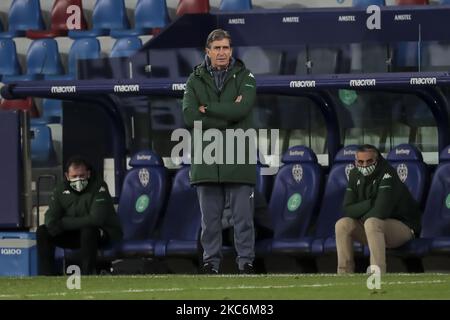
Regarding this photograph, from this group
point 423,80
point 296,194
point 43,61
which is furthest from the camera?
point 43,61

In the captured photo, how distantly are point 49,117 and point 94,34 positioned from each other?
1440mm

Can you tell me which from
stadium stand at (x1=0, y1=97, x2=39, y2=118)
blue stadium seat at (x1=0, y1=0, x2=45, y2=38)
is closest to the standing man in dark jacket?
stadium stand at (x1=0, y1=97, x2=39, y2=118)

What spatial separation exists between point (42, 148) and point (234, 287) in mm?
9640

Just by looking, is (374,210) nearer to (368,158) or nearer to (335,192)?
(368,158)

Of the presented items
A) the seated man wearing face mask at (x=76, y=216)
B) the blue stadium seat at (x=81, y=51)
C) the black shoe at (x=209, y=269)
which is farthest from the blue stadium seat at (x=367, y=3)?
the black shoe at (x=209, y=269)

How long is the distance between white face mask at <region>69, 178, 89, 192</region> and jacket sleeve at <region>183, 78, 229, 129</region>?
2.23 m

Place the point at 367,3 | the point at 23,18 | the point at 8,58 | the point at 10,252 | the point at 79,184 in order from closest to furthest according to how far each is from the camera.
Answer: the point at 79,184
the point at 10,252
the point at 367,3
the point at 8,58
the point at 23,18

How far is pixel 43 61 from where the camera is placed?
21.9m

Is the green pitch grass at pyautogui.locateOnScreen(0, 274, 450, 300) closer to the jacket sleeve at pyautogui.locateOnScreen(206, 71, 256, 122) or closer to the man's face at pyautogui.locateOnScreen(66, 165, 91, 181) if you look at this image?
the jacket sleeve at pyautogui.locateOnScreen(206, 71, 256, 122)

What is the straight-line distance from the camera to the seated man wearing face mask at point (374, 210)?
1299cm

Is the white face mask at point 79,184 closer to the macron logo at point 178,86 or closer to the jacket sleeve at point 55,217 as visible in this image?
the jacket sleeve at point 55,217

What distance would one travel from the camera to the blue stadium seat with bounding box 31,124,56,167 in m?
19.8

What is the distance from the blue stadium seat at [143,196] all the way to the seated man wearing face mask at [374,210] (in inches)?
91.9

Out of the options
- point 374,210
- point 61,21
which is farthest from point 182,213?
point 61,21
